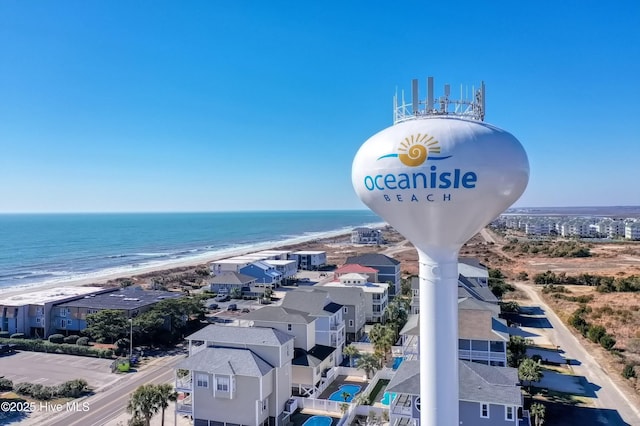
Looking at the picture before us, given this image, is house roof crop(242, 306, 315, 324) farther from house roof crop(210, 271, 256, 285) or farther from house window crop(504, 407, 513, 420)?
house roof crop(210, 271, 256, 285)

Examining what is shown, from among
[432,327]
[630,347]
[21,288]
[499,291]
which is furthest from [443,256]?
[21,288]

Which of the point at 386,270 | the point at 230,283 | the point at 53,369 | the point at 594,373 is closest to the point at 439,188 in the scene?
the point at 594,373

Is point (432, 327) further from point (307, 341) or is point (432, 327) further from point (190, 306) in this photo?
point (190, 306)

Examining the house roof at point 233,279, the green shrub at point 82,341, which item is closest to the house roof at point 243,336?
the green shrub at point 82,341

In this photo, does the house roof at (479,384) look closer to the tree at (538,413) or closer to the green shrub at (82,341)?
the tree at (538,413)

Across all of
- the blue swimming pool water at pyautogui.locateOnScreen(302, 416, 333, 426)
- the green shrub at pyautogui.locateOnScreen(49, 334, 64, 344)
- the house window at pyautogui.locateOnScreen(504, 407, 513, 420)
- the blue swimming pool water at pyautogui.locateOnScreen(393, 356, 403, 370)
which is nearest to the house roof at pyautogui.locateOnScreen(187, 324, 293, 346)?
the blue swimming pool water at pyautogui.locateOnScreen(302, 416, 333, 426)

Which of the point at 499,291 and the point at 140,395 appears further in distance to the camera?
the point at 499,291
